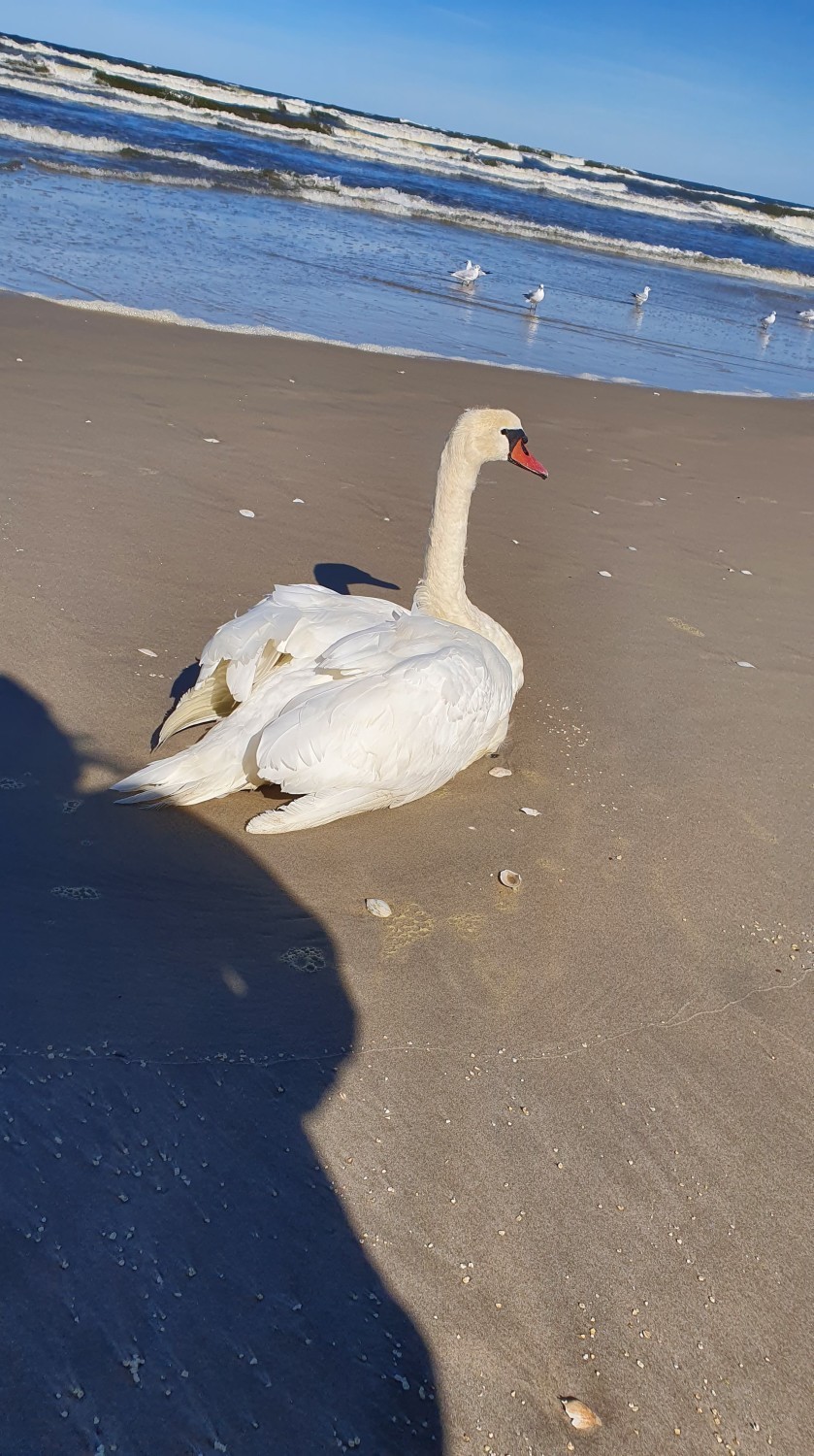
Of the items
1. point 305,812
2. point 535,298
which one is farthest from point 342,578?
point 535,298

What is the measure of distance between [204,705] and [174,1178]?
1871mm

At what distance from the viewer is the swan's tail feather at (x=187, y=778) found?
146 inches

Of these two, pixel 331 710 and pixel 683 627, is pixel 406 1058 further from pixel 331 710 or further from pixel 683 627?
pixel 683 627

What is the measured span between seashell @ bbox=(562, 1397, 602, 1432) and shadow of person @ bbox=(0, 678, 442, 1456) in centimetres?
26

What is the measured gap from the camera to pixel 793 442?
39.1ft

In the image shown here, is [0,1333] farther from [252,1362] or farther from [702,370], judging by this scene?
[702,370]

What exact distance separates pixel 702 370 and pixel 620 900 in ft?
43.1

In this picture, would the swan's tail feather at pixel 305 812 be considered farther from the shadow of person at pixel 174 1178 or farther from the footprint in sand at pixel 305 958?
the footprint in sand at pixel 305 958

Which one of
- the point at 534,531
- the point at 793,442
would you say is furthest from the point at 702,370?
the point at 534,531

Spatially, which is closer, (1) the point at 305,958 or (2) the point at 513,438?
(1) the point at 305,958

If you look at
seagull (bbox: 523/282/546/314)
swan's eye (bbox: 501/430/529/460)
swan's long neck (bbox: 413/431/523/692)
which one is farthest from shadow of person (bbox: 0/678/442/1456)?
seagull (bbox: 523/282/546/314)

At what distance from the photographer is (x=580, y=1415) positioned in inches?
Answer: 87.2

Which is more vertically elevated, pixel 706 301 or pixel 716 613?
pixel 706 301

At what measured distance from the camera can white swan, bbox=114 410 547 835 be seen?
3.70m
